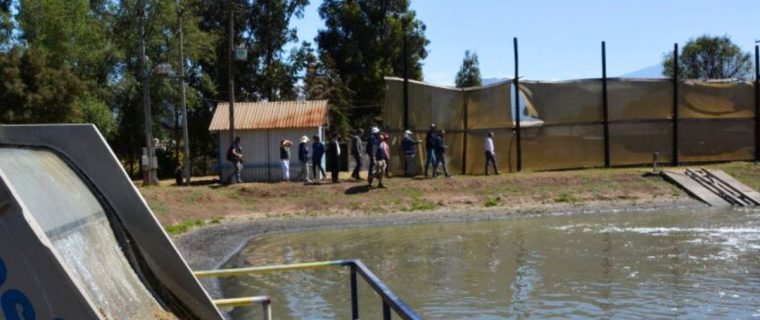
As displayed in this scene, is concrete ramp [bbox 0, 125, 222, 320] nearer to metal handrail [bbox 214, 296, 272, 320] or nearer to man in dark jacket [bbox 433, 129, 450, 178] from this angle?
metal handrail [bbox 214, 296, 272, 320]

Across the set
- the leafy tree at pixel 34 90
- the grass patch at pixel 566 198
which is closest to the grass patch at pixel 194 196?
the leafy tree at pixel 34 90

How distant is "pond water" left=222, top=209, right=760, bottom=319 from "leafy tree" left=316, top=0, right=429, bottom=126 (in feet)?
93.3

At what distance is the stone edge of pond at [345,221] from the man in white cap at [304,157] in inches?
165

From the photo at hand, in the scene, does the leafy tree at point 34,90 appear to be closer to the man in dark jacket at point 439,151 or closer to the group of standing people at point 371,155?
the group of standing people at point 371,155

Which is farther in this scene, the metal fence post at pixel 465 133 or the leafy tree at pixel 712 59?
the leafy tree at pixel 712 59

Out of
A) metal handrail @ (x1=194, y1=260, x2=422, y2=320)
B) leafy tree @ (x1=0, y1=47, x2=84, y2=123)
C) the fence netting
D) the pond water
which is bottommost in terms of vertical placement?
the pond water

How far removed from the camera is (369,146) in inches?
1080

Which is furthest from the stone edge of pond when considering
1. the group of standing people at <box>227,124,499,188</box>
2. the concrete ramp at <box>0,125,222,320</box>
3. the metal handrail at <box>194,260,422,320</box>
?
the concrete ramp at <box>0,125,222,320</box>

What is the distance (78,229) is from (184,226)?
16758 mm

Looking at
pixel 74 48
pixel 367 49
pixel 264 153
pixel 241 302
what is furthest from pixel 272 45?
pixel 241 302

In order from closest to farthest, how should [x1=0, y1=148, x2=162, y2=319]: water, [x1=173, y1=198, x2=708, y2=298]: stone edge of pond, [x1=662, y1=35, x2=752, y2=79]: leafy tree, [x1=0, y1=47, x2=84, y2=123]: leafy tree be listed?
[x1=0, y1=148, x2=162, y2=319]: water, [x1=173, y1=198, x2=708, y2=298]: stone edge of pond, [x1=0, y1=47, x2=84, y2=123]: leafy tree, [x1=662, y1=35, x2=752, y2=79]: leafy tree

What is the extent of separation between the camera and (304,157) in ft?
89.9

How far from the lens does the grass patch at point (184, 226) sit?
65.4 ft

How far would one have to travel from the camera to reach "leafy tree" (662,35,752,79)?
67.0 metres
